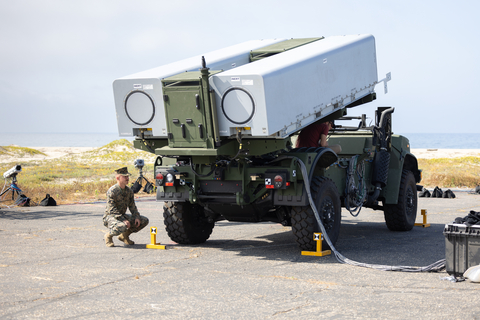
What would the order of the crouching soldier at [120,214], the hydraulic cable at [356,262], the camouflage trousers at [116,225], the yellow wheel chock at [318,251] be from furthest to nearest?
1. the crouching soldier at [120,214]
2. the camouflage trousers at [116,225]
3. the yellow wheel chock at [318,251]
4. the hydraulic cable at [356,262]

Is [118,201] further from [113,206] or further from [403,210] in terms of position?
[403,210]

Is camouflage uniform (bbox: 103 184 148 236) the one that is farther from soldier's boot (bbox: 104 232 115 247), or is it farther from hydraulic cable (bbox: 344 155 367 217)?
hydraulic cable (bbox: 344 155 367 217)

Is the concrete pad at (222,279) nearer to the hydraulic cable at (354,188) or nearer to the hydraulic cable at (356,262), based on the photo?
the hydraulic cable at (356,262)

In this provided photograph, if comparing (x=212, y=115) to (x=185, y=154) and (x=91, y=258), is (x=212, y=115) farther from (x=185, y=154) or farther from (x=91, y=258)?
(x=91, y=258)

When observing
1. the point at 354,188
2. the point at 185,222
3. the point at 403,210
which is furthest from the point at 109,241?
the point at 403,210

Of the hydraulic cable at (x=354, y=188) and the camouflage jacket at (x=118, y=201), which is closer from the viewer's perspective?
Answer: the camouflage jacket at (x=118, y=201)

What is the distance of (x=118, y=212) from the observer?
395 inches

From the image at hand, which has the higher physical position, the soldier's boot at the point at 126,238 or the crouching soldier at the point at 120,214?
the crouching soldier at the point at 120,214

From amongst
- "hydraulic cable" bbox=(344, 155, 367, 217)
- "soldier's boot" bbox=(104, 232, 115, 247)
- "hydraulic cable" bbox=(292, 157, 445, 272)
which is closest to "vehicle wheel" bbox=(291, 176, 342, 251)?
"hydraulic cable" bbox=(292, 157, 445, 272)

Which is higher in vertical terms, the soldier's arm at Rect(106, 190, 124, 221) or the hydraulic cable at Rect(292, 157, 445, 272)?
the soldier's arm at Rect(106, 190, 124, 221)

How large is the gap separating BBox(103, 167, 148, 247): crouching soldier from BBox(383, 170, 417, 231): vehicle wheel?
5001mm

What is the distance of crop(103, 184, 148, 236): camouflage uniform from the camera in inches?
384

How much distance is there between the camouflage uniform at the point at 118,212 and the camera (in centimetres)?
977

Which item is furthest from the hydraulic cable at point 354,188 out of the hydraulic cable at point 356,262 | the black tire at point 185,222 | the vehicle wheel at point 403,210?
the black tire at point 185,222
